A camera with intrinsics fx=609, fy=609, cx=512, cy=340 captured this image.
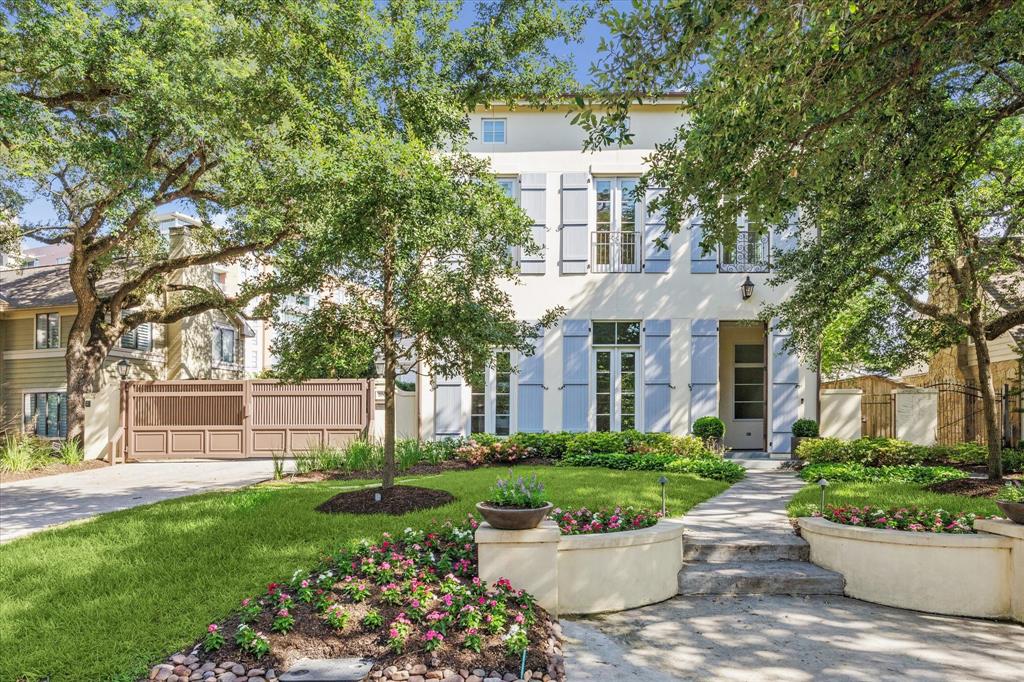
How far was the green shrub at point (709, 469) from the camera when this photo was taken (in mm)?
9125

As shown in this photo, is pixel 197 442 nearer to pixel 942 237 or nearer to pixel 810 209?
pixel 810 209

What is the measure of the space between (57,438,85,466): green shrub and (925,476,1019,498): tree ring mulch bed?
15061 mm

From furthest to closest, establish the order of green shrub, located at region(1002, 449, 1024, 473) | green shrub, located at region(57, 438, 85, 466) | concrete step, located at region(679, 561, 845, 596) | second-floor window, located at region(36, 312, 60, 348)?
second-floor window, located at region(36, 312, 60, 348)
green shrub, located at region(57, 438, 85, 466)
green shrub, located at region(1002, 449, 1024, 473)
concrete step, located at region(679, 561, 845, 596)

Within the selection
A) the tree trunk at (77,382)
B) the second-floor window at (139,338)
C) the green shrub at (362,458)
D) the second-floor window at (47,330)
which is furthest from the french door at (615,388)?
the second-floor window at (47,330)

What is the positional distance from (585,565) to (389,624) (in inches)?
61.3

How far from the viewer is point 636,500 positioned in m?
6.84

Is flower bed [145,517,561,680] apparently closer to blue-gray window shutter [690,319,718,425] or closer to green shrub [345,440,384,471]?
green shrub [345,440,384,471]

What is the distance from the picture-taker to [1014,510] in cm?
465

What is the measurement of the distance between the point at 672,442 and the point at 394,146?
7.46 meters

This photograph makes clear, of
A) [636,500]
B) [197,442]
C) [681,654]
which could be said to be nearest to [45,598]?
[681,654]

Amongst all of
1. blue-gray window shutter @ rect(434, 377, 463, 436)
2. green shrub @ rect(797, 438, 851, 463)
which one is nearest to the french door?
blue-gray window shutter @ rect(434, 377, 463, 436)

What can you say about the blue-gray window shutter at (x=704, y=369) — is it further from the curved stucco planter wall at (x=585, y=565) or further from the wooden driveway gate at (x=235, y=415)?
the curved stucco planter wall at (x=585, y=565)

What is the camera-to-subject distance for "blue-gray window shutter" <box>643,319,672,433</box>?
11.9 m

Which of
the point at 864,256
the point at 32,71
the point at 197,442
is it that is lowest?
the point at 197,442
